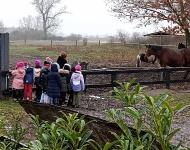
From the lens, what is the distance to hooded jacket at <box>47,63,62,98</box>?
9.68 m

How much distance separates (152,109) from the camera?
2.30 m

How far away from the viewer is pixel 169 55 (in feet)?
60.7

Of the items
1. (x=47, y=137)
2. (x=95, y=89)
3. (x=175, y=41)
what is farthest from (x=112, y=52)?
(x=47, y=137)

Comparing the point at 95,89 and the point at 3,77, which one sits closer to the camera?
the point at 3,77

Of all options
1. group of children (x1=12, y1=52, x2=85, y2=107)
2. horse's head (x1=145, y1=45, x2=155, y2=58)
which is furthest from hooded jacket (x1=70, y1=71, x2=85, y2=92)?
horse's head (x1=145, y1=45, x2=155, y2=58)

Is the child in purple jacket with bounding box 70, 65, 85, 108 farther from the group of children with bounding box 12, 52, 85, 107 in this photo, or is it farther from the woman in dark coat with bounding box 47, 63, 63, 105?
the woman in dark coat with bounding box 47, 63, 63, 105

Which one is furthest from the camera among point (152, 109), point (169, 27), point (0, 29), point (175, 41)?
point (0, 29)

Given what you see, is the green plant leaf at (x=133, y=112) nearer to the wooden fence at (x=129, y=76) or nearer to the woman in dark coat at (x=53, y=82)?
the woman in dark coat at (x=53, y=82)

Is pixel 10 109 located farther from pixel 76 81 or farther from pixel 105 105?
pixel 105 105

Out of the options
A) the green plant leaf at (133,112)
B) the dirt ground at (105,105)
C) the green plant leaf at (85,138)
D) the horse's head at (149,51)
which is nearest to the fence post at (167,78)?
the dirt ground at (105,105)

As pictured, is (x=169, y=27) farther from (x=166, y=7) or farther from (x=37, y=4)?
(x=37, y=4)

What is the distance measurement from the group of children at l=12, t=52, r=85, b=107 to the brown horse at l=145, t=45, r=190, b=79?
827 cm

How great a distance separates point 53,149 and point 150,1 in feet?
63.4

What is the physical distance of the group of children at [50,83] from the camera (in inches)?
384
